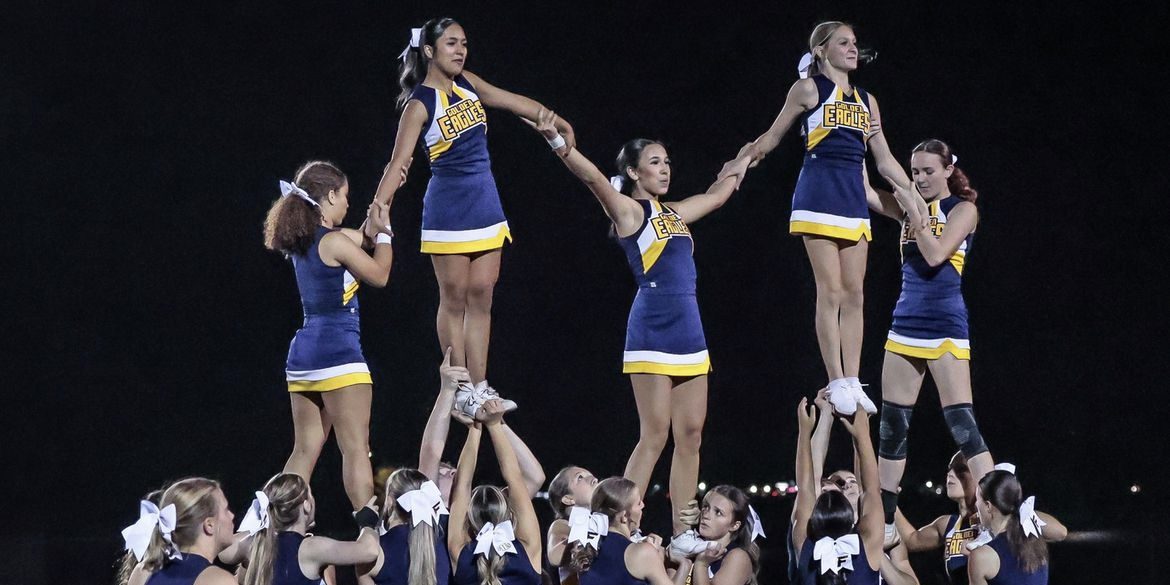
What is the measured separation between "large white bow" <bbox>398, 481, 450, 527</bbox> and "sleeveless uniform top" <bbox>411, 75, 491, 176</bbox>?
5.33 feet

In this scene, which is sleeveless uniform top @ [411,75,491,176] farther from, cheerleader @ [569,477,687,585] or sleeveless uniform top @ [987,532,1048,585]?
sleeveless uniform top @ [987,532,1048,585]

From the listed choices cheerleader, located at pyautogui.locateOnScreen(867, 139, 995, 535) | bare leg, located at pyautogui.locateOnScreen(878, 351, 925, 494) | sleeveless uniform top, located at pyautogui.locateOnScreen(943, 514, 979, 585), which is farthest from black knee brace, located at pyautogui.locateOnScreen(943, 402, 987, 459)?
sleeveless uniform top, located at pyautogui.locateOnScreen(943, 514, 979, 585)

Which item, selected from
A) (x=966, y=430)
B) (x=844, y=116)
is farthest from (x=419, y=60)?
(x=966, y=430)

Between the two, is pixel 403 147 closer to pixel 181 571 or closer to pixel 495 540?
pixel 495 540

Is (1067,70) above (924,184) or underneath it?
above

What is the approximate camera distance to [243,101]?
9.81 metres

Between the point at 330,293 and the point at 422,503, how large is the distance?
1.12m

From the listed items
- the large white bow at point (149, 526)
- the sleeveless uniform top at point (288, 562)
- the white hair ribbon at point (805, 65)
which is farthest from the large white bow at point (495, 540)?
the white hair ribbon at point (805, 65)

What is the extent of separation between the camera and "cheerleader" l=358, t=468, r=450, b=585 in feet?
14.5

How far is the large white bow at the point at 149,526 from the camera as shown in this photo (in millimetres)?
3658

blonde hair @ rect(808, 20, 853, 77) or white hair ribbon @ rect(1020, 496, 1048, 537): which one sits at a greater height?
blonde hair @ rect(808, 20, 853, 77)

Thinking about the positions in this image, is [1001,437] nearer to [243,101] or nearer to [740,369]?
[740,369]

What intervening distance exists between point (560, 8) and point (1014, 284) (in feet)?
15.0

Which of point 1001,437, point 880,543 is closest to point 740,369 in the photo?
point 1001,437
